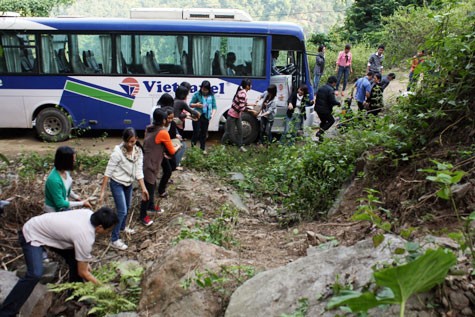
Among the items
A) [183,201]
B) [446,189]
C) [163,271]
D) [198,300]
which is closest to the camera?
[446,189]

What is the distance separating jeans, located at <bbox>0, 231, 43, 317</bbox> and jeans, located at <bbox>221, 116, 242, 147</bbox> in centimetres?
557

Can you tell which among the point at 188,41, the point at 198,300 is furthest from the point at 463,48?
the point at 188,41

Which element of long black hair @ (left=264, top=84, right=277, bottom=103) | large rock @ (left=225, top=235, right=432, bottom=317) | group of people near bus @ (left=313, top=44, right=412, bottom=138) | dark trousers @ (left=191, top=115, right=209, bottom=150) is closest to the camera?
large rock @ (left=225, top=235, right=432, bottom=317)

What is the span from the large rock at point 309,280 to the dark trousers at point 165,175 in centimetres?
306

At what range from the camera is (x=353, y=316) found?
2.93 meters

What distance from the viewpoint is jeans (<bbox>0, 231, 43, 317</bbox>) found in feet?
13.6

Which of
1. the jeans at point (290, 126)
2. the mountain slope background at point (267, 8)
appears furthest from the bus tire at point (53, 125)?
the mountain slope background at point (267, 8)

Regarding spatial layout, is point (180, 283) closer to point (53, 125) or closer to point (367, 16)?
point (53, 125)

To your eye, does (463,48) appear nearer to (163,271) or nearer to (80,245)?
(163,271)

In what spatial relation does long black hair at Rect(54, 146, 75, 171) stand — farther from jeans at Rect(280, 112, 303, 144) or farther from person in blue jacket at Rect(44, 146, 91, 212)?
jeans at Rect(280, 112, 303, 144)

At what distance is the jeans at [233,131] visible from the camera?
930cm

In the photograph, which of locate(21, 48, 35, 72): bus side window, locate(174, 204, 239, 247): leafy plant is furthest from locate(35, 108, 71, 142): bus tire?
locate(174, 204, 239, 247): leafy plant

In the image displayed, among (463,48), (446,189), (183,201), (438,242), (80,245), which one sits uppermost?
(463,48)

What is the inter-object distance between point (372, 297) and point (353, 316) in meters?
0.62
